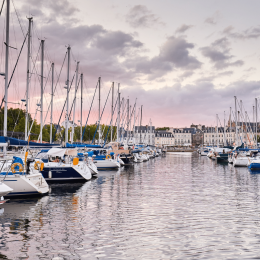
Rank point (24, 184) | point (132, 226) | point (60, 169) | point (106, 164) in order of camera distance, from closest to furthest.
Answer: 1. point (132, 226)
2. point (24, 184)
3. point (60, 169)
4. point (106, 164)

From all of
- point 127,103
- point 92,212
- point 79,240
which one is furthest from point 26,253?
point 127,103

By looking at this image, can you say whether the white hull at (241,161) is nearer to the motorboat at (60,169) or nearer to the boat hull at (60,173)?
the motorboat at (60,169)

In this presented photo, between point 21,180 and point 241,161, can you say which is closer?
point 21,180

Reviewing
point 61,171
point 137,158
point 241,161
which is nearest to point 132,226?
point 61,171

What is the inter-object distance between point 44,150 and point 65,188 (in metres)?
6.98

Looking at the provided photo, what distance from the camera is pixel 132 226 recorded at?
16.0m

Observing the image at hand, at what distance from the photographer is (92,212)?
1952 cm

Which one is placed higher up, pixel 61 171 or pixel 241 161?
pixel 61 171

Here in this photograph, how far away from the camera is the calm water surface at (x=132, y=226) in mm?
12180

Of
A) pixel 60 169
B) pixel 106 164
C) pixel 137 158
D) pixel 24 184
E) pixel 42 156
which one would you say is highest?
pixel 42 156

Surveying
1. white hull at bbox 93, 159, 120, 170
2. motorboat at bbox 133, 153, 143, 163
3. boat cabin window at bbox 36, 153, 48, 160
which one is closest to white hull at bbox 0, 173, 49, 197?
boat cabin window at bbox 36, 153, 48, 160

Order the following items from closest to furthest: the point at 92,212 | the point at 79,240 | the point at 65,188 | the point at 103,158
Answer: the point at 79,240, the point at 92,212, the point at 65,188, the point at 103,158

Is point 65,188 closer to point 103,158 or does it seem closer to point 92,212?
point 92,212

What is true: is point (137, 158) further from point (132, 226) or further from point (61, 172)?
point (132, 226)
